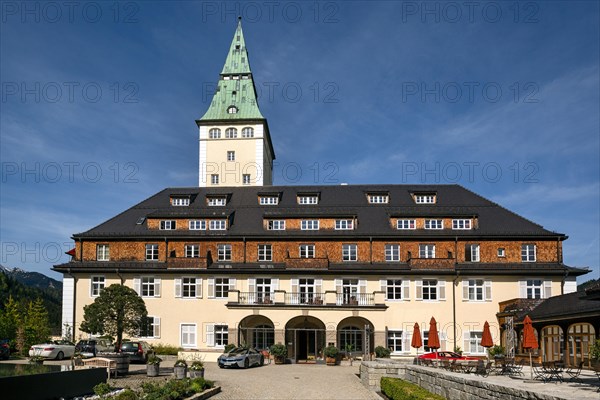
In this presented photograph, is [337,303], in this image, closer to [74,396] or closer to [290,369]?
[290,369]

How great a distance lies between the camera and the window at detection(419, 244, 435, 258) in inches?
1658

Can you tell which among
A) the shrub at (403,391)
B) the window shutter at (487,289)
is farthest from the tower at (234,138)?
the shrub at (403,391)

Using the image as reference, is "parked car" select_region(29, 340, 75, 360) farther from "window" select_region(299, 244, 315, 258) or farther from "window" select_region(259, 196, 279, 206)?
"window" select_region(259, 196, 279, 206)

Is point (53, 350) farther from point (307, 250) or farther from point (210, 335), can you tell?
point (307, 250)

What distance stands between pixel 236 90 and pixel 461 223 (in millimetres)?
27128

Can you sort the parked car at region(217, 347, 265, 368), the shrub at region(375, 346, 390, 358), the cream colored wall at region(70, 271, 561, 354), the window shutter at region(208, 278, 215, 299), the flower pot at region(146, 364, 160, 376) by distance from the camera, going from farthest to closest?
the window shutter at region(208, 278, 215, 299), the cream colored wall at region(70, 271, 561, 354), the shrub at region(375, 346, 390, 358), the parked car at region(217, 347, 265, 368), the flower pot at region(146, 364, 160, 376)

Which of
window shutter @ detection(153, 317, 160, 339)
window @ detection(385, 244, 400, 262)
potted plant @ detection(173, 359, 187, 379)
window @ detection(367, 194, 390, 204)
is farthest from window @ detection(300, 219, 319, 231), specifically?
potted plant @ detection(173, 359, 187, 379)

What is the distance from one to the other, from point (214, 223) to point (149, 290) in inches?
254

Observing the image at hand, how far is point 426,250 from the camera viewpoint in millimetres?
42188

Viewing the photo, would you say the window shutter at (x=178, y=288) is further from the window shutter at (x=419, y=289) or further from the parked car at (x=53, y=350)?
the window shutter at (x=419, y=289)

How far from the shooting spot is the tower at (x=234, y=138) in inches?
2240

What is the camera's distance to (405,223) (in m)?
43.4

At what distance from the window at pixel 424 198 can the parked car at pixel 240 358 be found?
17.7 metres

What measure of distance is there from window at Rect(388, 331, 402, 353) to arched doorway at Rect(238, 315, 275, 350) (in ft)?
24.9
